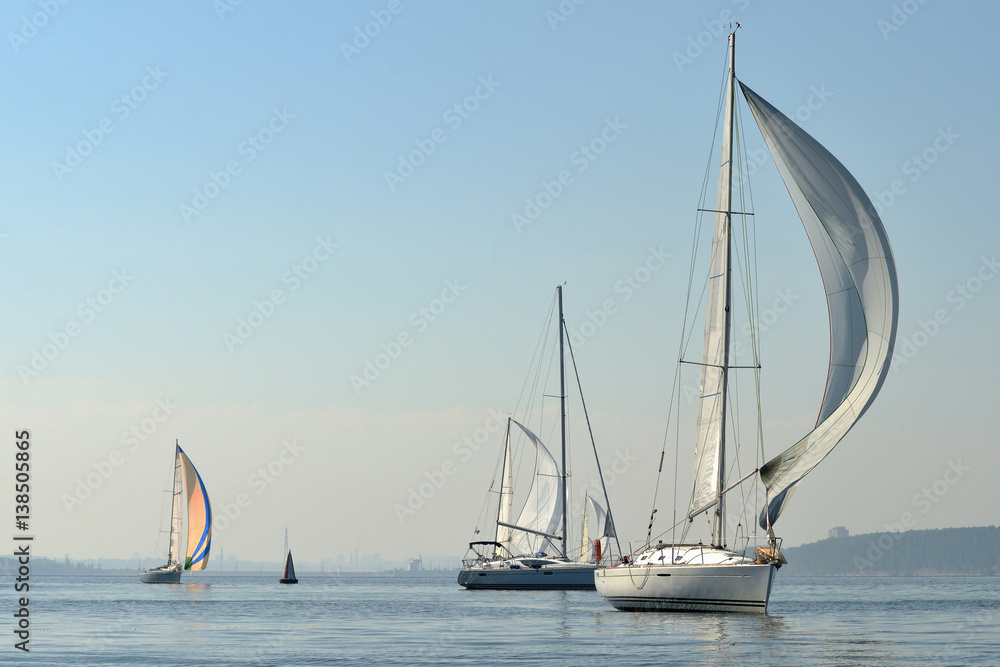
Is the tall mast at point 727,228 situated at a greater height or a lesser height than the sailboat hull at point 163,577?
greater

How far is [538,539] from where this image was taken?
224ft

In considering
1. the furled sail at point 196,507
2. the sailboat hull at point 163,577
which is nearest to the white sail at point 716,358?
the furled sail at point 196,507

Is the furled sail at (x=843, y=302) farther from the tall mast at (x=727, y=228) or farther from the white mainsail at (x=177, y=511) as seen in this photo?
the white mainsail at (x=177, y=511)

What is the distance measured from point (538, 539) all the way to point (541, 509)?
2083 mm

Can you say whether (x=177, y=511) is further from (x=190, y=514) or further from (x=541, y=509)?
(x=541, y=509)

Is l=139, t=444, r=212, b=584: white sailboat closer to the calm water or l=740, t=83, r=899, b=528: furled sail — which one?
the calm water

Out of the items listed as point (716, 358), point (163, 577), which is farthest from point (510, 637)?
point (163, 577)

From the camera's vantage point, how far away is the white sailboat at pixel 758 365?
1175 inches

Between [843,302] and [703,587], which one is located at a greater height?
[843,302]

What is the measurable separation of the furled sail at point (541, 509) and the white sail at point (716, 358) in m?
31.6

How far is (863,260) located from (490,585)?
4366 centimetres

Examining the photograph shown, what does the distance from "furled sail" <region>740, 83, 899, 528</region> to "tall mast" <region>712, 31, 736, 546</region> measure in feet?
10.5

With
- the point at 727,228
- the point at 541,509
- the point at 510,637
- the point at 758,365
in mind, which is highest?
the point at 727,228

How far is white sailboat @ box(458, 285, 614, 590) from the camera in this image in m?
64.1
